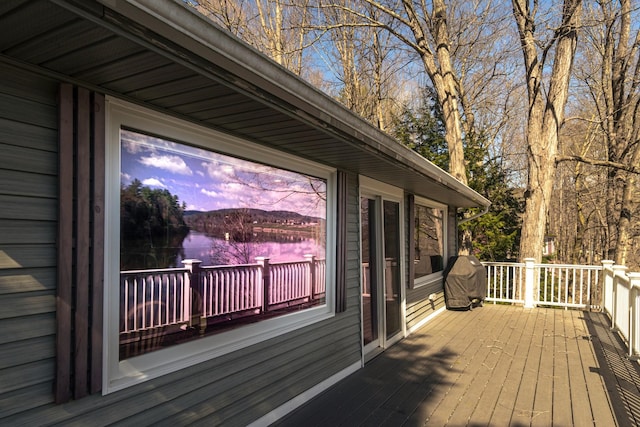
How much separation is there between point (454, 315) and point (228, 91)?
6.12 m

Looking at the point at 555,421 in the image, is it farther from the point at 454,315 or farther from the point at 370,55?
the point at 370,55

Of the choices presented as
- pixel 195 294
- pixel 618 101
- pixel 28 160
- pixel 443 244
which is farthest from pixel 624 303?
pixel 618 101

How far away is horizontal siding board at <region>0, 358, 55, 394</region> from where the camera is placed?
146 cm

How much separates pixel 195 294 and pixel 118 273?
1.71 feet

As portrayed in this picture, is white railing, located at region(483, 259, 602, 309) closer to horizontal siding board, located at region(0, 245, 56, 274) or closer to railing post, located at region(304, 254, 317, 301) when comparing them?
railing post, located at region(304, 254, 317, 301)

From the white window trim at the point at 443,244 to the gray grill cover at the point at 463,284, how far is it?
225 millimetres

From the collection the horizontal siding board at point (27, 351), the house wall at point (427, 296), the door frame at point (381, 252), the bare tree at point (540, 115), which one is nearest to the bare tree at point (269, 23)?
the house wall at point (427, 296)

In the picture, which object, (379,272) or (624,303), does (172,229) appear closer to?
(379,272)

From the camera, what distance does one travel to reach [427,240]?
22.0 feet

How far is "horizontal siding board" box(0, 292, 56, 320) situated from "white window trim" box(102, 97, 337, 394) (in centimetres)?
22

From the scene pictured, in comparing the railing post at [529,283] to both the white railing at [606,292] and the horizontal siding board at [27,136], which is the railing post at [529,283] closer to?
the white railing at [606,292]

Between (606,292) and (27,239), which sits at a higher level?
(27,239)

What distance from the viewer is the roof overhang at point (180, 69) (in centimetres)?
118

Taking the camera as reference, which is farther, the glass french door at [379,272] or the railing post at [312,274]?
the glass french door at [379,272]
